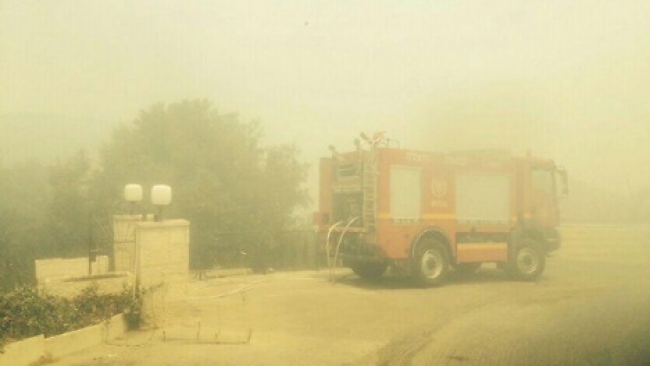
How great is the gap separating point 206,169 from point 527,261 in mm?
12869

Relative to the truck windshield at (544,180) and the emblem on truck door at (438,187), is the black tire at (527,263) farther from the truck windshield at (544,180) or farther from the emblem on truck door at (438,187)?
the emblem on truck door at (438,187)

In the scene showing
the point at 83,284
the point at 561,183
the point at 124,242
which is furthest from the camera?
the point at 561,183

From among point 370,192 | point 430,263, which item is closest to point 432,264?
point 430,263

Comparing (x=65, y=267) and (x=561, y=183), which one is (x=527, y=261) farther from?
(x=65, y=267)

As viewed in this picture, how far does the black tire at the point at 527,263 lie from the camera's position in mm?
14406

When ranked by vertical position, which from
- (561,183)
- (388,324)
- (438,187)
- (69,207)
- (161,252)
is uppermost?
(561,183)

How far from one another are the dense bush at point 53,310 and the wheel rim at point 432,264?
655 cm

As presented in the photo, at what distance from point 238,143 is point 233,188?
9.43ft

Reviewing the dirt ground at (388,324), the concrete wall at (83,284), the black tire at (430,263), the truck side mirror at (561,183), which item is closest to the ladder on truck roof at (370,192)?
the black tire at (430,263)

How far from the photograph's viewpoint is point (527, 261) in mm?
14766

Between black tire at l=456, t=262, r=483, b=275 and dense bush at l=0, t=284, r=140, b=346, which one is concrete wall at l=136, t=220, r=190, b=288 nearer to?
dense bush at l=0, t=284, r=140, b=346

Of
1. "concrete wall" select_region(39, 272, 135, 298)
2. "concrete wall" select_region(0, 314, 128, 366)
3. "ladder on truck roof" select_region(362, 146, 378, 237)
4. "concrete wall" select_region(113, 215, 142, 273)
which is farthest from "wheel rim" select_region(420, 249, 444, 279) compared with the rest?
"concrete wall" select_region(0, 314, 128, 366)

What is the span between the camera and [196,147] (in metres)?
23.9

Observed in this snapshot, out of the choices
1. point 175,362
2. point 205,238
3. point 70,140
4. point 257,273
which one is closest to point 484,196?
point 257,273
